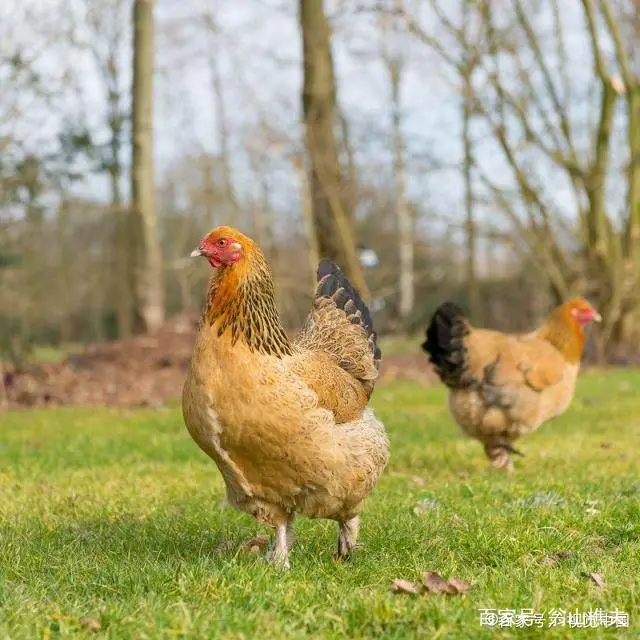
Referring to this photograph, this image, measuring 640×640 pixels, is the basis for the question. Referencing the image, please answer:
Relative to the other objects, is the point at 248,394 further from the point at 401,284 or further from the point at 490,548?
the point at 401,284

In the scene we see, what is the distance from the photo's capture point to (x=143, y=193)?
1808 cm

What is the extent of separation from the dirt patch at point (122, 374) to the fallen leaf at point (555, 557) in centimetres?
864

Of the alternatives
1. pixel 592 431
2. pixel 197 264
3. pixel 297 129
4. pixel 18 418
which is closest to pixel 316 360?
pixel 592 431

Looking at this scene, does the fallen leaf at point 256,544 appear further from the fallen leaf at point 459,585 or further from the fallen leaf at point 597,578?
the fallen leaf at point 597,578

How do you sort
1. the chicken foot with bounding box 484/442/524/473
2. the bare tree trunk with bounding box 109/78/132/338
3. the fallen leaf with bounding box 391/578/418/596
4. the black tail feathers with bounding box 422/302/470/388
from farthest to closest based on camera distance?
the bare tree trunk with bounding box 109/78/132/338 → the black tail feathers with bounding box 422/302/470/388 → the chicken foot with bounding box 484/442/524/473 → the fallen leaf with bounding box 391/578/418/596

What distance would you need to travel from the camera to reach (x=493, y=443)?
760 cm

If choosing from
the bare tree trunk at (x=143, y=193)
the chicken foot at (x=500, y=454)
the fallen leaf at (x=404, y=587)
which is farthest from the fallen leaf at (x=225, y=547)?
the bare tree trunk at (x=143, y=193)

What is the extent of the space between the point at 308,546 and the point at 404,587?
1.31m

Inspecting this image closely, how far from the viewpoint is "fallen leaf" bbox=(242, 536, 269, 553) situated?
15.1 feet

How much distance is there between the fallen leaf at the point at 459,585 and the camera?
354cm

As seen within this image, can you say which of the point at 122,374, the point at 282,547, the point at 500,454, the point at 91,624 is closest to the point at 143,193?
the point at 122,374

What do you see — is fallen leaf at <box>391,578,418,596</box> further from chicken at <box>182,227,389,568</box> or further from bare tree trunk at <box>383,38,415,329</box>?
bare tree trunk at <box>383,38,415,329</box>

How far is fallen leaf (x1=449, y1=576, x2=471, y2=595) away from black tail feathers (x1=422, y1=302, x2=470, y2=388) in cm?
409

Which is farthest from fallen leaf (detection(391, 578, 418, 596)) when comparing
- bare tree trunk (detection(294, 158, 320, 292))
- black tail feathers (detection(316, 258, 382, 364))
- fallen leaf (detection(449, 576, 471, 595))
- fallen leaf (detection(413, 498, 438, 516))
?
bare tree trunk (detection(294, 158, 320, 292))
